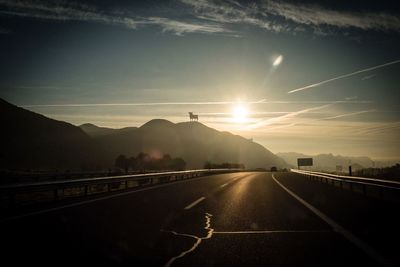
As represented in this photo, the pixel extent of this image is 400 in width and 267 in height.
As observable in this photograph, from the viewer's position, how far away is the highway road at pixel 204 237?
5.80 meters

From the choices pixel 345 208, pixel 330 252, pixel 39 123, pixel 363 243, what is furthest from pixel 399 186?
pixel 39 123

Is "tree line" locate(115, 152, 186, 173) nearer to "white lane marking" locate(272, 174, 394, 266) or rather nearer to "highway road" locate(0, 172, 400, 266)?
"highway road" locate(0, 172, 400, 266)

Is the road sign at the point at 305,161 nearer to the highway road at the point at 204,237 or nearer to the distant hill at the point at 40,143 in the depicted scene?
the distant hill at the point at 40,143

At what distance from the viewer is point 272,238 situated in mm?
7449

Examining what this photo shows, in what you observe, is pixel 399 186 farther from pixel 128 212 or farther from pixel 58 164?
pixel 58 164

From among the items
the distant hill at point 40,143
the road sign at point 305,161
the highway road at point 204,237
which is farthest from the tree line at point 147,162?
the highway road at point 204,237

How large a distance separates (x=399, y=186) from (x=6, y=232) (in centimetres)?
1130

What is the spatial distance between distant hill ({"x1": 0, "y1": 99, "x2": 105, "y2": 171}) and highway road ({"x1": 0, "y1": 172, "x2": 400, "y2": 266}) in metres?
121

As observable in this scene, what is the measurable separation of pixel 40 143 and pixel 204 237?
165 m

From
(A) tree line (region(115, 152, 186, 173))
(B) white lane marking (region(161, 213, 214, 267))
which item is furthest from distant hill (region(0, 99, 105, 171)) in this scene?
(B) white lane marking (region(161, 213, 214, 267))

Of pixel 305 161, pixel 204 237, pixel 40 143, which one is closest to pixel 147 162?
pixel 40 143

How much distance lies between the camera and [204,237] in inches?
300

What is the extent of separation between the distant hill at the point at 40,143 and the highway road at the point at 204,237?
399ft

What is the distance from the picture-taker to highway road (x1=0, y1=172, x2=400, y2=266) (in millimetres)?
5797
